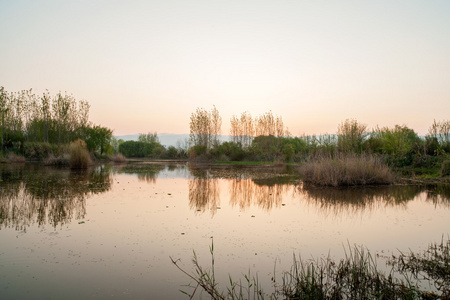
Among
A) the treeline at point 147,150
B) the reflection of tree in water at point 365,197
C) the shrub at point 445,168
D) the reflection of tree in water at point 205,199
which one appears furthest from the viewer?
the treeline at point 147,150

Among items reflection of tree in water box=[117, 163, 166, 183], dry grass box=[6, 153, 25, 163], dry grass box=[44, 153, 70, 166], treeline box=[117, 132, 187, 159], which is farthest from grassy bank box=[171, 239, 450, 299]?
treeline box=[117, 132, 187, 159]

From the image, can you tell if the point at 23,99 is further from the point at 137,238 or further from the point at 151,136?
the point at 137,238

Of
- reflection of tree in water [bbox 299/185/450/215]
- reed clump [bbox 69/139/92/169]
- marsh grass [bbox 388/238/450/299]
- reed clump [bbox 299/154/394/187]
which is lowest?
marsh grass [bbox 388/238/450/299]

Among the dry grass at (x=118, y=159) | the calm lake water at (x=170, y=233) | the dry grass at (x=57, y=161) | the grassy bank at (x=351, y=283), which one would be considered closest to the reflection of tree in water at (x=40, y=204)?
the calm lake water at (x=170, y=233)

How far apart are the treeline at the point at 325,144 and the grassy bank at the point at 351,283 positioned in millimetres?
13527

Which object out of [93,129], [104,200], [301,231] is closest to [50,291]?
[301,231]

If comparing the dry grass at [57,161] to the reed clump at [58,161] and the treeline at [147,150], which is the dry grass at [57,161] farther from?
the treeline at [147,150]

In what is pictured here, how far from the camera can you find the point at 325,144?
19500 mm

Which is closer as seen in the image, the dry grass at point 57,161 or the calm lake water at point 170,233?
the calm lake water at point 170,233

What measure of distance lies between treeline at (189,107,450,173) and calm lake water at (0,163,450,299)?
963 centimetres

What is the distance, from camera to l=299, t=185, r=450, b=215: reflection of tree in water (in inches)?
347

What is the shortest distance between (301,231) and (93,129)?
119ft

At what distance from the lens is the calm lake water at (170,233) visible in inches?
154

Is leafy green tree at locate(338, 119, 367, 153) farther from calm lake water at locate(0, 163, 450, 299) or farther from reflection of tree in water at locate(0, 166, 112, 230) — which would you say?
reflection of tree in water at locate(0, 166, 112, 230)
